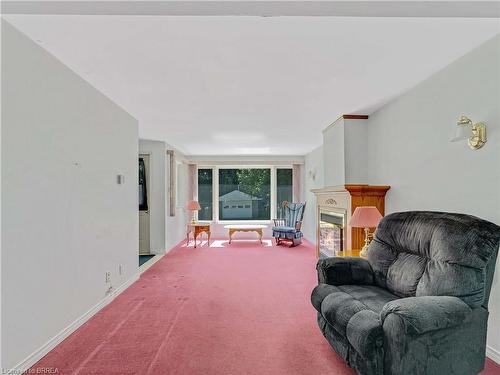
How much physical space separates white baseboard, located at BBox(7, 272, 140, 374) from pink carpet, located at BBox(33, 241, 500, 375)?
47 mm

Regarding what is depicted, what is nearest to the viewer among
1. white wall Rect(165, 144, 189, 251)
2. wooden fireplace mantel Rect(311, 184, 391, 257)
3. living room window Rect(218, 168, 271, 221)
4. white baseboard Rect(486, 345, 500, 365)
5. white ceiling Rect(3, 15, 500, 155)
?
white ceiling Rect(3, 15, 500, 155)

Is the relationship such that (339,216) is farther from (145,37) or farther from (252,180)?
(252,180)

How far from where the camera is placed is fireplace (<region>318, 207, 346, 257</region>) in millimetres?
4098

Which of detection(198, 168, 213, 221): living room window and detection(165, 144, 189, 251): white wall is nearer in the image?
detection(165, 144, 189, 251): white wall

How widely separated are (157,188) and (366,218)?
411 cm

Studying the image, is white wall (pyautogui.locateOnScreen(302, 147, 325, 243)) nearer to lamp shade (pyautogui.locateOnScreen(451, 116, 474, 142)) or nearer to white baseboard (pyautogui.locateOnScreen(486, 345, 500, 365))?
lamp shade (pyautogui.locateOnScreen(451, 116, 474, 142))

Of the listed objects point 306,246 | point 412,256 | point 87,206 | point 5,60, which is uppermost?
point 5,60

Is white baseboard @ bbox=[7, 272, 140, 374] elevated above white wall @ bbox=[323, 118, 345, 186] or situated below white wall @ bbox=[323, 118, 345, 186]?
below

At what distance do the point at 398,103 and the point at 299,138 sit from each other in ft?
7.54

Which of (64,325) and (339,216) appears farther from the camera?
(339,216)

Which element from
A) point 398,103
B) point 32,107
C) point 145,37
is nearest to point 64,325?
point 32,107

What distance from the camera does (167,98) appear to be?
3.21 metres

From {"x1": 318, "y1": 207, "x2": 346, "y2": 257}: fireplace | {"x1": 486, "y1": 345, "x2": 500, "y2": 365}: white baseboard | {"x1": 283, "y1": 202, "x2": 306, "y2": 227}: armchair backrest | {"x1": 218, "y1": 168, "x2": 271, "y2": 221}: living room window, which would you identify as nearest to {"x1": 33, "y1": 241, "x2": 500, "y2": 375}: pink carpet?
{"x1": 486, "y1": 345, "x2": 500, "y2": 365}: white baseboard

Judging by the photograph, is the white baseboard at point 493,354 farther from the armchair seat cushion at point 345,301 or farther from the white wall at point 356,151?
the white wall at point 356,151
